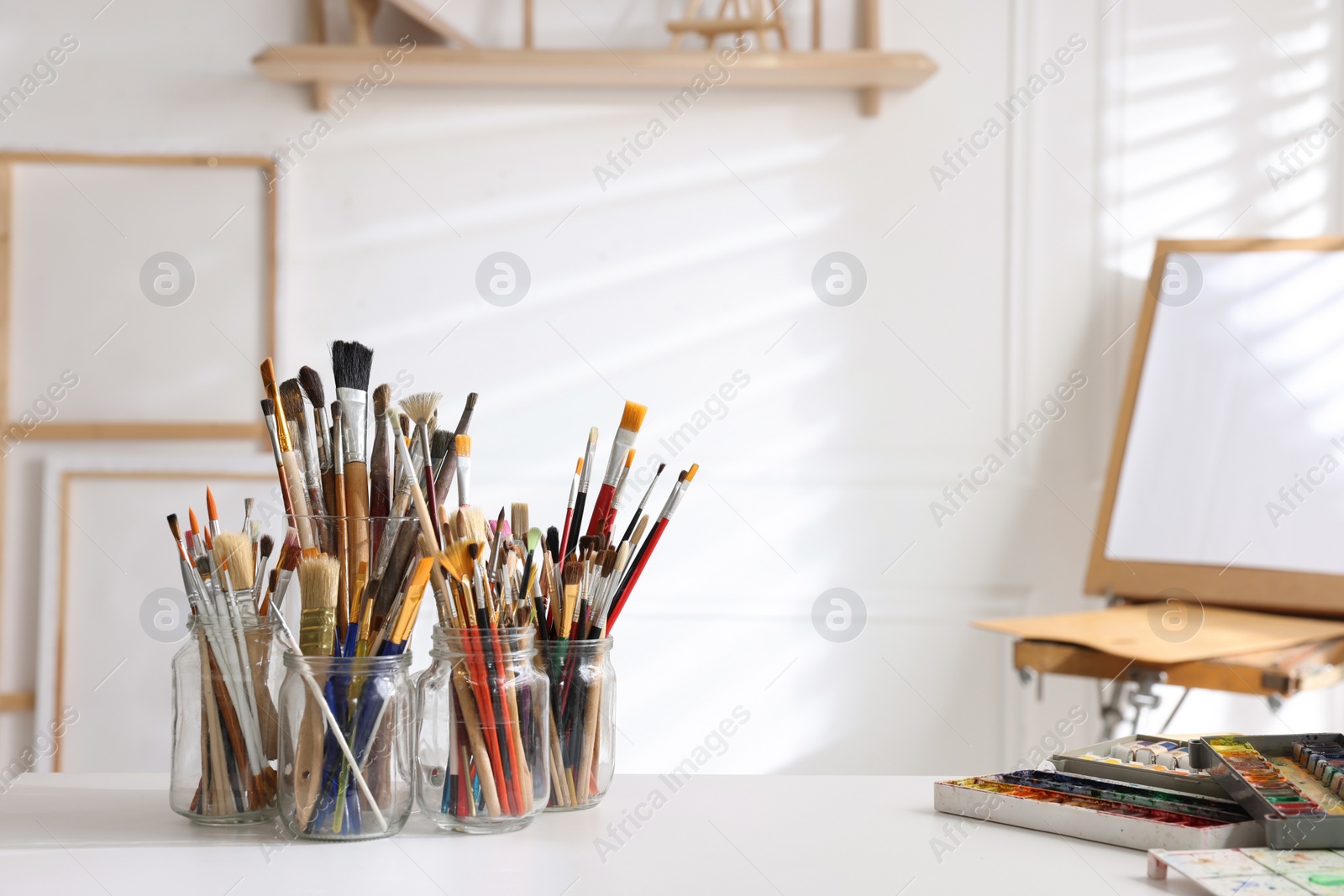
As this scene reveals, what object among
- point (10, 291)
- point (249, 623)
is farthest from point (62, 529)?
point (249, 623)

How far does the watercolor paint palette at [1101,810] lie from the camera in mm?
865

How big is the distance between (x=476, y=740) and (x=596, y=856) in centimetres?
13

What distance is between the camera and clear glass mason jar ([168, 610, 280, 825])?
91cm

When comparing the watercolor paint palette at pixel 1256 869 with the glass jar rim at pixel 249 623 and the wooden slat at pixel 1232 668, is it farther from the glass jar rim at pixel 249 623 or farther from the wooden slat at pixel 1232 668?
the wooden slat at pixel 1232 668

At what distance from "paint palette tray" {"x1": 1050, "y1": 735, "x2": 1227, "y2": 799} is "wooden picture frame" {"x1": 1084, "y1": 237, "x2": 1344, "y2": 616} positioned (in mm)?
1360

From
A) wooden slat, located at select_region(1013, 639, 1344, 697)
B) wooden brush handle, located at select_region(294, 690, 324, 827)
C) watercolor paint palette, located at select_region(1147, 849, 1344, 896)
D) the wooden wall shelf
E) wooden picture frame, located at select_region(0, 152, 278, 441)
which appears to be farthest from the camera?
wooden picture frame, located at select_region(0, 152, 278, 441)

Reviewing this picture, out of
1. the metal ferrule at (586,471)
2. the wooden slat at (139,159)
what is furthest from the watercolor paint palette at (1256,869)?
the wooden slat at (139,159)

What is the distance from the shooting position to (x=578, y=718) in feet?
A: 3.16

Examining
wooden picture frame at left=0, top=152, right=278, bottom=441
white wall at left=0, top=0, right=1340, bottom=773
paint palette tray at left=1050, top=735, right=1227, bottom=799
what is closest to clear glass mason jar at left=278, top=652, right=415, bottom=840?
paint palette tray at left=1050, top=735, right=1227, bottom=799

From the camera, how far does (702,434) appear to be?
→ 8.41ft

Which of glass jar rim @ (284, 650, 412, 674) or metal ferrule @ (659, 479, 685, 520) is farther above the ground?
metal ferrule @ (659, 479, 685, 520)

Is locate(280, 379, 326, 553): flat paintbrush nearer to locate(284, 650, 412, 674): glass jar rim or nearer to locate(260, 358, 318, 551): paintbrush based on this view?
locate(260, 358, 318, 551): paintbrush

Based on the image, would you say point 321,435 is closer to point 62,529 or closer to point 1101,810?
point 1101,810

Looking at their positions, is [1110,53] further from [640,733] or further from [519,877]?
[519,877]
